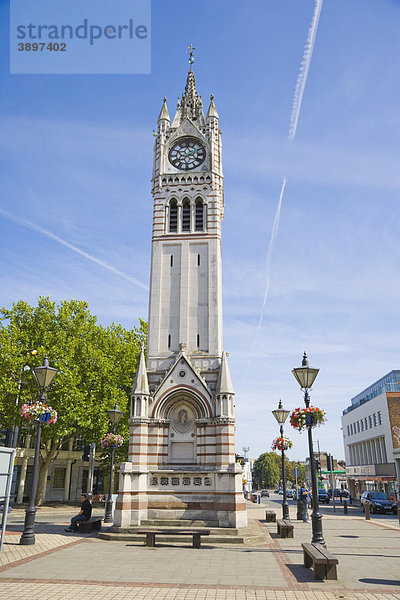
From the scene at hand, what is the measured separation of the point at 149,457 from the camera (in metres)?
22.0

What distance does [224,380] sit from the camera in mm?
22391

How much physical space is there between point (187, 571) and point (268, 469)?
110134 millimetres

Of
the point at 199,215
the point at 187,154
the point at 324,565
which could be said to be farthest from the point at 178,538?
the point at 187,154

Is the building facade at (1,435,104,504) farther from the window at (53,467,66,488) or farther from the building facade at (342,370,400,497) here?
the building facade at (342,370,400,497)

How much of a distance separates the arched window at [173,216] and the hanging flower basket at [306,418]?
47.4 ft

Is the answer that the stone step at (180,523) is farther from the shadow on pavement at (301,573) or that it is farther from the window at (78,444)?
the window at (78,444)

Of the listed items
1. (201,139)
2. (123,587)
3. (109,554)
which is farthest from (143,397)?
(201,139)

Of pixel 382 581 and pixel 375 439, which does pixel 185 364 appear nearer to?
pixel 382 581

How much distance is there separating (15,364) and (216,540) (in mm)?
19782

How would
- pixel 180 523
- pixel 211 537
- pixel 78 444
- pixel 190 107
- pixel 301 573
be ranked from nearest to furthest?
pixel 301 573
pixel 211 537
pixel 180 523
pixel 190 107
pixel 78 444

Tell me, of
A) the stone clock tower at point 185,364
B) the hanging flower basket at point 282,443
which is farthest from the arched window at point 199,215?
the hanging flower basket at point 282,443

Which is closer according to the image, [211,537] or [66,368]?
[211,537]

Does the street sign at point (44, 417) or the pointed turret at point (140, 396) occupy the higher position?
the pointed turret at point (140, 396)

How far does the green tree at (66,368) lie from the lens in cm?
3161
